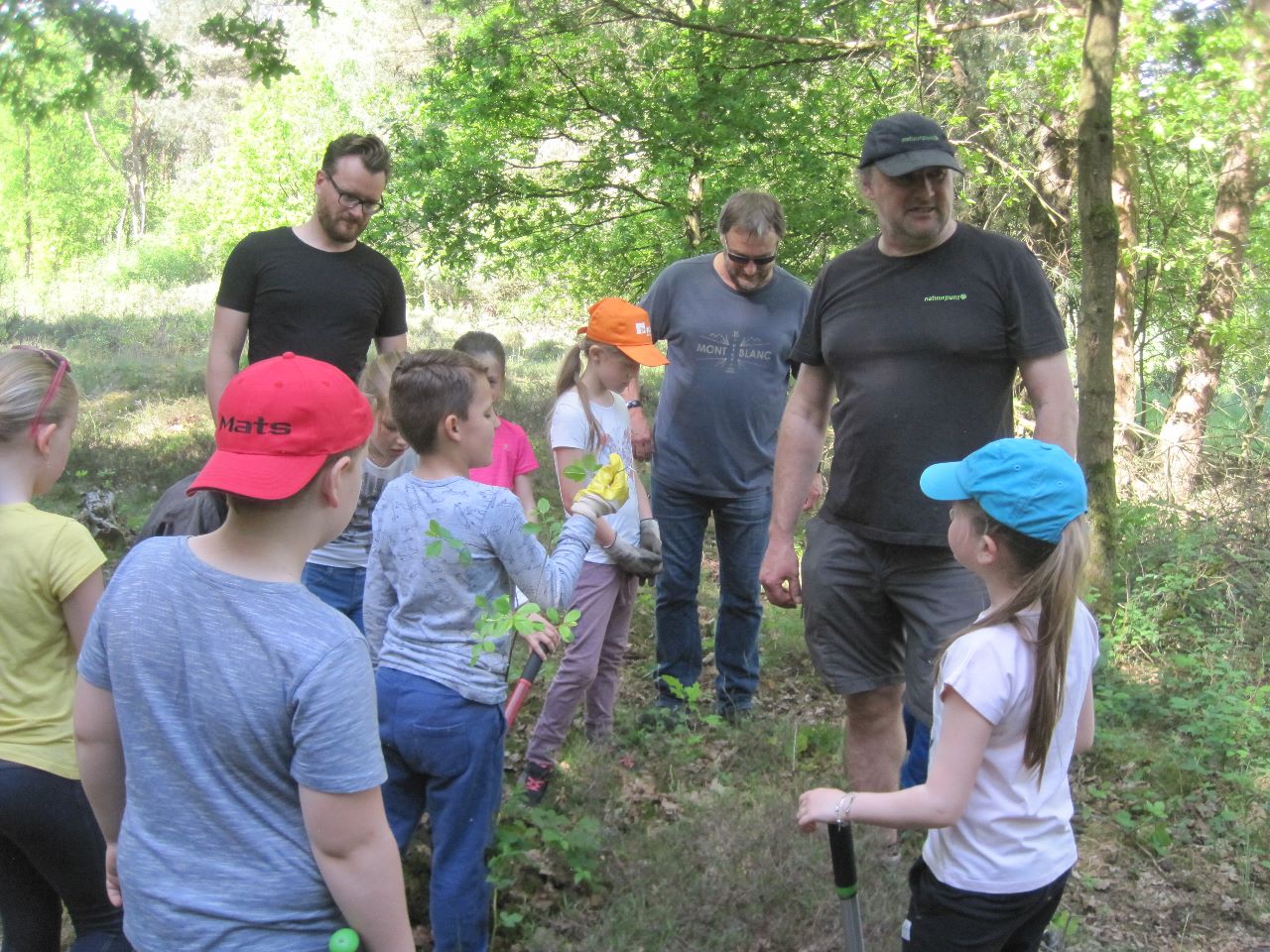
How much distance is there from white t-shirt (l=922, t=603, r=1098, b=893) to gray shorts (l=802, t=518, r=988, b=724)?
1.06 meters

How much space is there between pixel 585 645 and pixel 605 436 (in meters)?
0.85

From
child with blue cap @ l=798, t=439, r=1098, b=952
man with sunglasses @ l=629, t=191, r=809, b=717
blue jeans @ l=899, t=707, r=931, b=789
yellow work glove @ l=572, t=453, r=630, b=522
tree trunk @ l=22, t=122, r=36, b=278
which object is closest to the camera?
child with blue cap @ l=798, t=439, r=1098, b=952

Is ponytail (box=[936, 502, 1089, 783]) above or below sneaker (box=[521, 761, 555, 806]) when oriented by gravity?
above

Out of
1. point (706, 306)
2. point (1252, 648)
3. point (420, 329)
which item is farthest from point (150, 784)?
point (420, 329)

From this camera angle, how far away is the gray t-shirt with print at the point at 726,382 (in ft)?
16.7

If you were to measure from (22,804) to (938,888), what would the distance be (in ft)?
6.52

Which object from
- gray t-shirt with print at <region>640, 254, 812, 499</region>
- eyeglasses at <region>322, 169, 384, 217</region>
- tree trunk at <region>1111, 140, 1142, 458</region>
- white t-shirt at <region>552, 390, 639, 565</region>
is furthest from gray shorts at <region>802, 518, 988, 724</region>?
tree trunk at <region>1111, 140, 1142, 458</region>

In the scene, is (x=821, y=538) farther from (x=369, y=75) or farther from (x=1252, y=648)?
(x=369, y=75)

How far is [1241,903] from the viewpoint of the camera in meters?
4.02

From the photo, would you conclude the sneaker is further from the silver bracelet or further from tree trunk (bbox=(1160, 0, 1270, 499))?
tree trunk (bbox=(1160, 0, 1270, 499))

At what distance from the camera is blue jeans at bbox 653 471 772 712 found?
5195 millimetres

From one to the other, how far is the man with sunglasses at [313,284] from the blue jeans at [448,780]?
186cm

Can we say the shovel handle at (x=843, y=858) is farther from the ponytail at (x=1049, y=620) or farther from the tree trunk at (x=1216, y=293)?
the tree trunk at (x=1216, y=293)

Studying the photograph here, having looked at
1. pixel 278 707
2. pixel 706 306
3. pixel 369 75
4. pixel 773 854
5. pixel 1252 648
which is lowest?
pixel 1252 648
